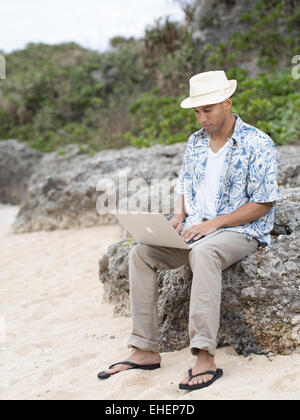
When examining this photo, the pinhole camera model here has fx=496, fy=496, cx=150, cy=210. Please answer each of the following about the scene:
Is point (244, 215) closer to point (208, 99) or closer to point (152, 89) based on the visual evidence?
point (208, 99)

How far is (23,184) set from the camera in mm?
11680

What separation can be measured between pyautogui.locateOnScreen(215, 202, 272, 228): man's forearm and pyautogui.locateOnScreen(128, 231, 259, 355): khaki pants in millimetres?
62

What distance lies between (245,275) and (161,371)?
0.71m

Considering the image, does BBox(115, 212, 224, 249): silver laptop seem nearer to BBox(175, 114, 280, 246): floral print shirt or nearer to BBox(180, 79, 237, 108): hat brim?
BBox(175, 114, 280, 246): floral print shirt

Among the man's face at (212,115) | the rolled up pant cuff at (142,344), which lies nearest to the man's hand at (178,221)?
the man's face at (212,115)

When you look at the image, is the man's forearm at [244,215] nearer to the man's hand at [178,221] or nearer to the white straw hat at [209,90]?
the man's hand at [178,221]

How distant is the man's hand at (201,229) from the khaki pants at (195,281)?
6 cm

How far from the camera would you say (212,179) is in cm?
299

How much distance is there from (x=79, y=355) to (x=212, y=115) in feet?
5.69

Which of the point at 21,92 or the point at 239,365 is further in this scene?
the point at 21,92
